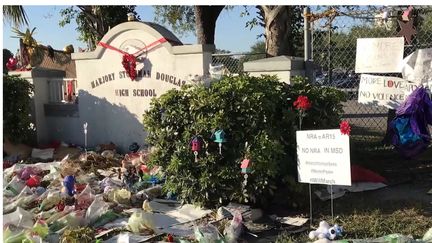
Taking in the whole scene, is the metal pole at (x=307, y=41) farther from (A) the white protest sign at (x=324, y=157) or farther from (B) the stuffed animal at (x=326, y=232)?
(B) the stuffed animal at (x=326, y=232)

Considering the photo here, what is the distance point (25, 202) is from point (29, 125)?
412cm

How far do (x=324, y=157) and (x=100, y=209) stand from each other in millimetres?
2242

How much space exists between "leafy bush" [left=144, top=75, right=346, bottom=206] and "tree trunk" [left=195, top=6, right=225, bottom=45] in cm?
755

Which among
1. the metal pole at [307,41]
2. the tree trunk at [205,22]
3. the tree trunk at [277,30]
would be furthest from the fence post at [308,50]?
the tree trunk at [205,22]

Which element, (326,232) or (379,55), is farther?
(379,55)

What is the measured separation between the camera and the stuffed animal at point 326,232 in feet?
14.0

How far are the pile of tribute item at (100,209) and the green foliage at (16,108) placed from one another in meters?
1.85

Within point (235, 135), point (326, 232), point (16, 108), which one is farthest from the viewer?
point (16, 108)

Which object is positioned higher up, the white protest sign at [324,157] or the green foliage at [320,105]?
the green foliage at [320,105]

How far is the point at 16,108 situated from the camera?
9.15m

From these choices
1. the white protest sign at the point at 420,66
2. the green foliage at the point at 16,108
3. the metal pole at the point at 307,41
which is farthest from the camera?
the green foliage at the point at 16,108

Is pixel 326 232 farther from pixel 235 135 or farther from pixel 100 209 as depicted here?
pixel 100 209

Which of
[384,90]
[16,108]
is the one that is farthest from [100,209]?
[16,108]

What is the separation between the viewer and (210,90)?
5230 mm
